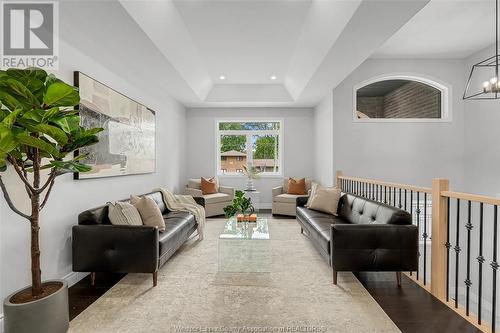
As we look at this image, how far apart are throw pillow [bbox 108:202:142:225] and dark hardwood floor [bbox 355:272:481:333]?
95.0 inches

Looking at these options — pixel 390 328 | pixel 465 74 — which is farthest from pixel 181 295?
pixel 465 74

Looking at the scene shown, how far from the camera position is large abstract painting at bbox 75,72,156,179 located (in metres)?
2.76

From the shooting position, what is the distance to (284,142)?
6535 millimetres

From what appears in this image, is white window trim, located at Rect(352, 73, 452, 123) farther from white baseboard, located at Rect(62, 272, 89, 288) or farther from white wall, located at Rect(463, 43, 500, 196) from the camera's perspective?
white baseboard, located at Rect(62, 272, 89, 288)

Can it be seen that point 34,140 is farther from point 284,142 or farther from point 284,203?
point 284,142

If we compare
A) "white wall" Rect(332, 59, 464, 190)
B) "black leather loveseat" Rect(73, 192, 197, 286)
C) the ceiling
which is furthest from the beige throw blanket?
"white wall" Rect(332, 59, 464, 190)

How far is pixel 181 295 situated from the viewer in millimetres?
2307

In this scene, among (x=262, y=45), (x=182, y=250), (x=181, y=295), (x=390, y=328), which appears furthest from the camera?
(x=262, y=45)

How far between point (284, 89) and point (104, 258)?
478 cm

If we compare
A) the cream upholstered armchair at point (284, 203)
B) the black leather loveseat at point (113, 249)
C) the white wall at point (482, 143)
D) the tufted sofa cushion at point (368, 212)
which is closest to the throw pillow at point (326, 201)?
the tufted sofa cushion at point (368, 212)

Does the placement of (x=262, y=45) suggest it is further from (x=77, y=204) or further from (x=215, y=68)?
(x=77, y=204)

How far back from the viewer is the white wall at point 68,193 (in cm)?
195

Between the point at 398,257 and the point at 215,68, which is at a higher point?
the point at 215,68

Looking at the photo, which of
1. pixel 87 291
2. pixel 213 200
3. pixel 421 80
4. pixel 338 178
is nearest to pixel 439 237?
pixel 338 178
